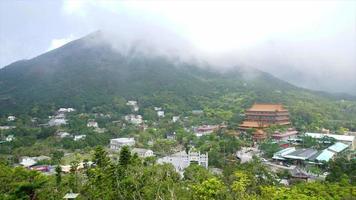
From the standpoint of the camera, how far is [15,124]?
49.8m

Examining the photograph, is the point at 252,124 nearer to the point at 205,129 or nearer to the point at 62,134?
the point at 205,129

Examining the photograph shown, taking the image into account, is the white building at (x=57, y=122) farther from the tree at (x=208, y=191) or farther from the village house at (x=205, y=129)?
the tree at (x=208, y=191)

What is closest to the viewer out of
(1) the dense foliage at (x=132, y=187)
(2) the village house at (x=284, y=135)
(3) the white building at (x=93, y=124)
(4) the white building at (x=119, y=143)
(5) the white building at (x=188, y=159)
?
(1) the dense foliage at (x=132, y=187)

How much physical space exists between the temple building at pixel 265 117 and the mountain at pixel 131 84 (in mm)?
6619

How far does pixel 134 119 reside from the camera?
55.9m

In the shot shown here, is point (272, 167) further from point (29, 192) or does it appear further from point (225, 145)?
point (29, 192)

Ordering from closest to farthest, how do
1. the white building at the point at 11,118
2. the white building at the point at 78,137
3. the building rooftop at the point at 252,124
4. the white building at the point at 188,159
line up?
the white building at the point at 188,159, the white building at the point at 78,137, the building rooftop at the point at 252,124, the white building at the point at 11,118

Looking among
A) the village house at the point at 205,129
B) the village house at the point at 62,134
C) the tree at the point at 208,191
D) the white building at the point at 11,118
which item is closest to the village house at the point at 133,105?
the village house at the point at 205,129

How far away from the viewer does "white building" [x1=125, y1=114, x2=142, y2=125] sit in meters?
54.8

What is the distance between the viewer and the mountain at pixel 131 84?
210 ft

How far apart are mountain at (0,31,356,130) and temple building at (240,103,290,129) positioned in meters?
6.62

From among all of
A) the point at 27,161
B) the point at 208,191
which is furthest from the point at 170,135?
the point at 208,191

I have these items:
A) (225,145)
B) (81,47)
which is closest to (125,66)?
(81,47)

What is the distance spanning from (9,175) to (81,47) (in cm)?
8452
